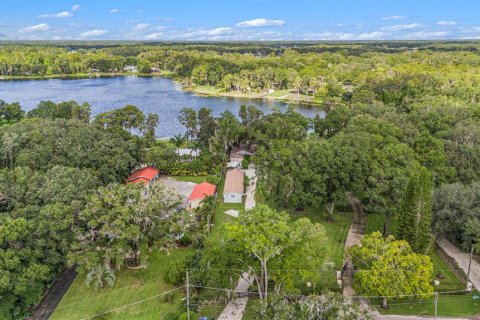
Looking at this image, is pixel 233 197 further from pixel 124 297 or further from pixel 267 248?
pixel 267 248

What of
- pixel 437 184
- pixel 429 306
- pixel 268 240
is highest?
pixel 268 240

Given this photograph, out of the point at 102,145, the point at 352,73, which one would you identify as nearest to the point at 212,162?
the point at 102,145

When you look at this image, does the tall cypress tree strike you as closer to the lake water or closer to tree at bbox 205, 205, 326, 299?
tree at bbox 205, 205, 326, 299

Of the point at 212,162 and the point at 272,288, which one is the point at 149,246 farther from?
the point at 212,162

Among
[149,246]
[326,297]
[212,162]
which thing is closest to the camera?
[326,297]

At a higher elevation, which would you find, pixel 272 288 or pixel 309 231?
pixel 309 231

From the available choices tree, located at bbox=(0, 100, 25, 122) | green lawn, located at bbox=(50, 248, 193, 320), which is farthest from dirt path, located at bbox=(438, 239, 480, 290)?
tree, located at bbox=(0, 100, 25, 122)

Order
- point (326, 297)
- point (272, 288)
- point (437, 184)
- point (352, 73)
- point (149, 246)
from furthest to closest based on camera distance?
point (352, 73), point (437, 184), point (149, 246), point (272, 288), point (326, 297)
